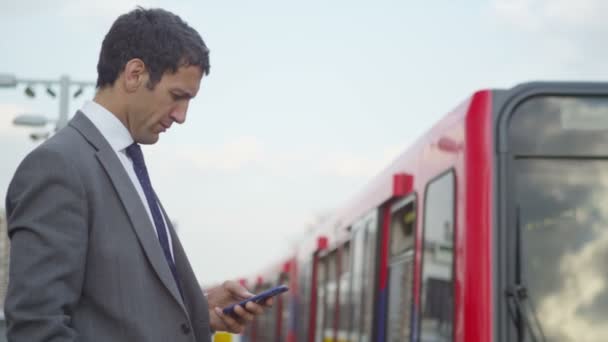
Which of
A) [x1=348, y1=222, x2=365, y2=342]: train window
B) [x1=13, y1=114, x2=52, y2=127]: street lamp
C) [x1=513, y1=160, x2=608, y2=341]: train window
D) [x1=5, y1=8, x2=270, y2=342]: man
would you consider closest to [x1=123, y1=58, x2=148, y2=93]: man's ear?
[x1=5, y1=8, x2=270, y2=342]: man

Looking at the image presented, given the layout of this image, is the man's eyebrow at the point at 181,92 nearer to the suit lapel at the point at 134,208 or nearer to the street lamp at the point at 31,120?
the suit lapel at the point at 134,208

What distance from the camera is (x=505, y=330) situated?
5.16 m

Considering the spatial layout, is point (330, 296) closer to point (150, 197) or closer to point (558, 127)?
point (558, 127)

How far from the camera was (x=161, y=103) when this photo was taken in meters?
2.85

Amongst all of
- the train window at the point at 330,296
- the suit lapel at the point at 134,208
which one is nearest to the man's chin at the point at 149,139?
the suit lapel at the point at 134,208

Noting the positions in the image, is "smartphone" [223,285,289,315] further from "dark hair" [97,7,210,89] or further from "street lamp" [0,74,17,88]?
"street lamp" [0,74,17,88]

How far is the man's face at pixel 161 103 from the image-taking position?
2.83m

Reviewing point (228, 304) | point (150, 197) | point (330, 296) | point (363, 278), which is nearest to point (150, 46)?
point (150, 197)

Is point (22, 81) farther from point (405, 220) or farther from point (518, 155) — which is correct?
point (518, 155)

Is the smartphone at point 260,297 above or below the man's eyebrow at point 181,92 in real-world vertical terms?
below

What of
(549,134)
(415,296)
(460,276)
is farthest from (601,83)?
(415,296)

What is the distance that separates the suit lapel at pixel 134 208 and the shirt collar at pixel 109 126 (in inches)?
1.2

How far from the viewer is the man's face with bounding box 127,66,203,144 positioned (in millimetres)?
2834

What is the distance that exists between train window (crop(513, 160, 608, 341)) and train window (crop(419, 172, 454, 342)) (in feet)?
1.51
